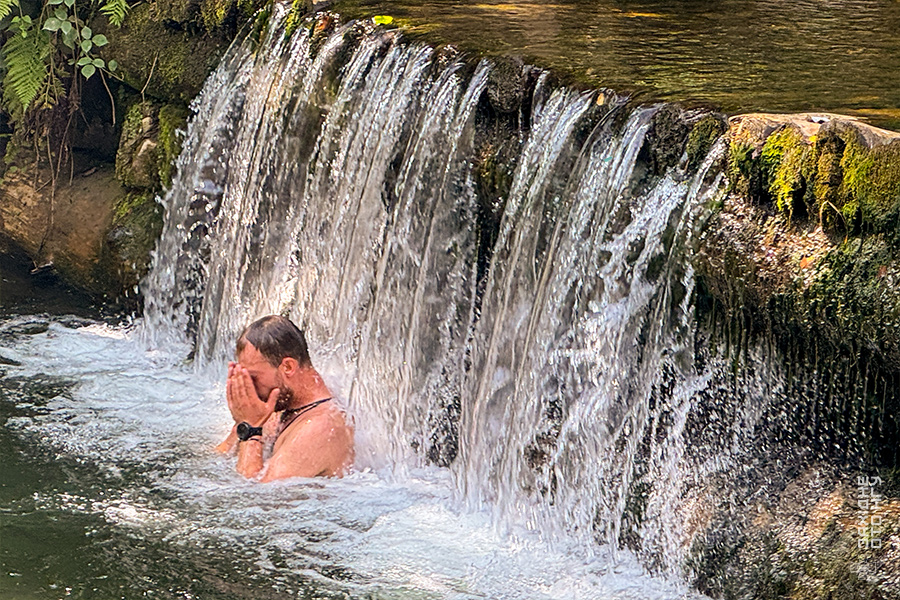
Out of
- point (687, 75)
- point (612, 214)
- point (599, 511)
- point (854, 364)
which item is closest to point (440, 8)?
point (687, 75)

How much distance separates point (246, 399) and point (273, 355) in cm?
25

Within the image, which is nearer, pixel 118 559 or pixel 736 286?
pixel 736 286

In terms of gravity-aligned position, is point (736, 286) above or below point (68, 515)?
above

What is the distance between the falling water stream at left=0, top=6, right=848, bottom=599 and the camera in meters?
5.35

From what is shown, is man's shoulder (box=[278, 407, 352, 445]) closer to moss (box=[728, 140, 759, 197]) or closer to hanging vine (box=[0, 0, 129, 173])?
moss (box=[728, 140, 759, 197])

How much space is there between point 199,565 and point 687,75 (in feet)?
10.0

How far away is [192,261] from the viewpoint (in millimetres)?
8883

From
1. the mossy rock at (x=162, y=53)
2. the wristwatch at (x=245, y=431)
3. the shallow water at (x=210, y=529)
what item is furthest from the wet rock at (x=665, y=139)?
the mossy rock at (x=162, y=53)

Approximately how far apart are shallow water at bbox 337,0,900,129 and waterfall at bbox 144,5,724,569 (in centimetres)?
35

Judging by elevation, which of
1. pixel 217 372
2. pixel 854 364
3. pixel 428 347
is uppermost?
pixel 854 364

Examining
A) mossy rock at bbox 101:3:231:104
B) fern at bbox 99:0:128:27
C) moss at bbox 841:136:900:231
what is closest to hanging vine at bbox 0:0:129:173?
fern at bbox 99:0:128:27

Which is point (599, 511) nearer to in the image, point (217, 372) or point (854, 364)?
Answer: point (854, 364)

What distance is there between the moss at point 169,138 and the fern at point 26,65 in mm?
951

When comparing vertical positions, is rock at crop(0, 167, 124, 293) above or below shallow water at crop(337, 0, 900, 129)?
below
